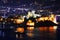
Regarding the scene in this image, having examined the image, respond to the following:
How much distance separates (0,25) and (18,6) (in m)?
A: 2.94

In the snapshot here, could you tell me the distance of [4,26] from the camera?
1703 cm

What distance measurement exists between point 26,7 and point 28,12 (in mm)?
928

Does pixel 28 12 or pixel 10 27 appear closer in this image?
pixel 28 12

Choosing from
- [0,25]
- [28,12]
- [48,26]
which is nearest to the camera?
[28,12]

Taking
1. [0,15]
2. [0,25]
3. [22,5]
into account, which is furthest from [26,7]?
[0,25]

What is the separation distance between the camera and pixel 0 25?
16.9m

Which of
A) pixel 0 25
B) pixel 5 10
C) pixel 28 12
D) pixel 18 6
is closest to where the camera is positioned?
pixel 5 10

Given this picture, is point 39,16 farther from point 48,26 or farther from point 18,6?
point 48,26

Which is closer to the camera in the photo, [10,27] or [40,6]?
[40,6]

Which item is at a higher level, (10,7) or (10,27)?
(10,7)

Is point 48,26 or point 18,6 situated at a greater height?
point 18,6

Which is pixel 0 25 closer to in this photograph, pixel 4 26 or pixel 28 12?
pixel 4 26

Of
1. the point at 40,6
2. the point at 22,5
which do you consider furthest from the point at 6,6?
the point at 40,6

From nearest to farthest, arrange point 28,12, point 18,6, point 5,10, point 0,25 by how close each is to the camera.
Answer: point 5,10 < point 18,6 < point 28,12 < point 0,25
